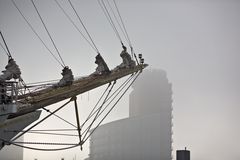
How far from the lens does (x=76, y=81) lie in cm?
3553

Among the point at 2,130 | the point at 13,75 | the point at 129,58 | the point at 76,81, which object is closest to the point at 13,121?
the point at 2,130

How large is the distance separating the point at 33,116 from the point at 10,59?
4214 mm

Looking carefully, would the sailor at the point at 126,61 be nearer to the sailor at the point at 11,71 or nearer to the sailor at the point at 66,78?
the sailor at the point at 66,78

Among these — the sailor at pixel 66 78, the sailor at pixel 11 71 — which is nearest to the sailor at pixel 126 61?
the sailor at pixel 66 78

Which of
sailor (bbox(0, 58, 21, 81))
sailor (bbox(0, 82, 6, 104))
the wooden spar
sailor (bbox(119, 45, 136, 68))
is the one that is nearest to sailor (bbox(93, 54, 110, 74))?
the wooden spar

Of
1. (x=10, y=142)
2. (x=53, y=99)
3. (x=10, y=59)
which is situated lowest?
(x=10, y=142)

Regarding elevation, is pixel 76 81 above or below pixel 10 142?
above

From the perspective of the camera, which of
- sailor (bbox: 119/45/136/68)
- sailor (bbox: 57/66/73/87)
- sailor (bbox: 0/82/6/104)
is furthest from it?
sailor (bbox: 119/45/136/68)

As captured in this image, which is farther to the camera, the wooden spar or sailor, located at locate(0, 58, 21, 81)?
the wooden spar

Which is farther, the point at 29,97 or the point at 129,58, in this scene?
the point at 129,58

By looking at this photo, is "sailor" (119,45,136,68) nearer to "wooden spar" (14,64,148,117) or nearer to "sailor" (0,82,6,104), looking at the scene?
"wooden spar" (14,64,148,117)

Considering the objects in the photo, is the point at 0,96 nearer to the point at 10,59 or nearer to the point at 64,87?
the point at 10,59

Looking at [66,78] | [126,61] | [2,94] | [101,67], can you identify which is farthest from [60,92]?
[126,61]

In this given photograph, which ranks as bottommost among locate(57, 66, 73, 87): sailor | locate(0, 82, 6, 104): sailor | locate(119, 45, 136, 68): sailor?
locate(0, 82, 6, 104): sailor
